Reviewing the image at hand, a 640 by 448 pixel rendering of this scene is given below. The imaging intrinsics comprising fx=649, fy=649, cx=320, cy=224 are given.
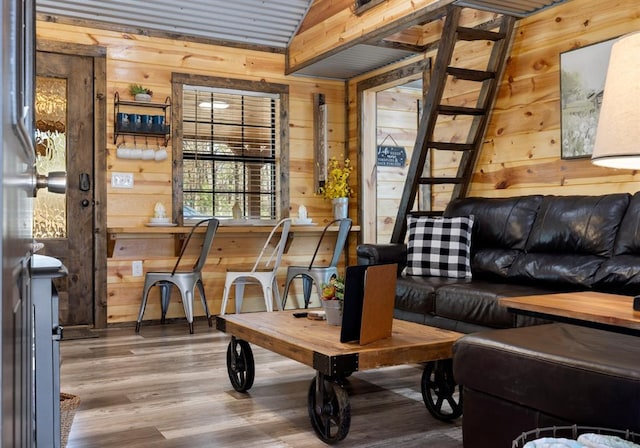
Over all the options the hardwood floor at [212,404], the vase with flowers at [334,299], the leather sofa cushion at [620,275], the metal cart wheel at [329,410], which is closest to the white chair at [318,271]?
the hardwood floor at [212,404]

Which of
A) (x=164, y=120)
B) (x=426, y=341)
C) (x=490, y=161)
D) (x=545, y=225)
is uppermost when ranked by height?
(x=164, y=120)

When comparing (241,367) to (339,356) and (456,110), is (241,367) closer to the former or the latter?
(339,356)

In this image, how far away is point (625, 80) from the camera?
188 cm

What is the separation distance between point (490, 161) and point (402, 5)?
1.31 metres

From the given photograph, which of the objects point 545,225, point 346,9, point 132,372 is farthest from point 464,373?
point 346,9

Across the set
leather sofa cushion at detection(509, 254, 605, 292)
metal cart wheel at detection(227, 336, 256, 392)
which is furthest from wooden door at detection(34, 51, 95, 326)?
leather sofa cushion at detection(509, 254, 605, 292)

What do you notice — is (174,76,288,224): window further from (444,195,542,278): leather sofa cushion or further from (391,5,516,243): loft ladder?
(444,195,542,278): leather sofa cushion

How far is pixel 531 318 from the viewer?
2852mm

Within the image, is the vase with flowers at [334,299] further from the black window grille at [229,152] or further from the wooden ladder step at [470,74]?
the black window grille at [229,152]

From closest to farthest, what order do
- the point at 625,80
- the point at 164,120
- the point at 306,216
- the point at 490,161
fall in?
the point at 625,80
the point at 490,161
the point at 164,120
the point at 306,216

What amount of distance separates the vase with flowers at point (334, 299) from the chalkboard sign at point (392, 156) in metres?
4.13

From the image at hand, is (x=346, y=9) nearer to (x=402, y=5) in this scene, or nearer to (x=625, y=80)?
(x=402, y=5)

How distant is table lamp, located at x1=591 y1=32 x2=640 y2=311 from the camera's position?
6.07 ft

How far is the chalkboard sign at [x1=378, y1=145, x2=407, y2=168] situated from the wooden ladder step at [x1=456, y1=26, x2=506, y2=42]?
2.50m
